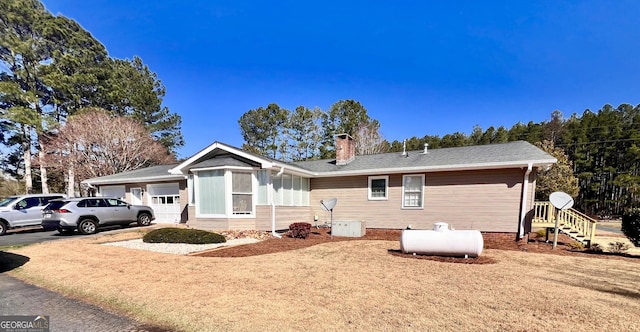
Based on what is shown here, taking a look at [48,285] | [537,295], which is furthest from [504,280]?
[48,285]

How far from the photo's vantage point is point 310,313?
3.65 metres

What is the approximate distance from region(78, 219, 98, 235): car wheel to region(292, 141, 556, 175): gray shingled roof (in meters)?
10.9

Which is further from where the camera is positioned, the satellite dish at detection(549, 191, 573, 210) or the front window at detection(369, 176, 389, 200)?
the front window at detection(369, 176, 389, 200)

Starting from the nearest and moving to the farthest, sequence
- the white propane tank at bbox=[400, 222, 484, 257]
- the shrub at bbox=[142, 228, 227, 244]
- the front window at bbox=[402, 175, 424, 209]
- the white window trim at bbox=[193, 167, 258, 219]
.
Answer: the white propane tank at bbox=[400, 222, 484, 257] < the shrub at bbox=[142, 228, 227, 244] < the white window trim at bbox=[193, 167, 258, 219] < the front window at bbox=[402, 175, 424, 209]

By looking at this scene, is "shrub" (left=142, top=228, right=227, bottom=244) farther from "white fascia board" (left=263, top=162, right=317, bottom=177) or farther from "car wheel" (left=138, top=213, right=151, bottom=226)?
"car wheel" (left=138, top=213, right=151, bottom=226)

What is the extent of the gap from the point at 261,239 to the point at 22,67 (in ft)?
95.0

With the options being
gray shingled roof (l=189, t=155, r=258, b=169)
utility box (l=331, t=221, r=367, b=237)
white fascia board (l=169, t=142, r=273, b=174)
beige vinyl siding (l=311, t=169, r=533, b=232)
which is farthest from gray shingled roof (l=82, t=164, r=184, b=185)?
beige vinyl siding (l=311, t=169, r=533, b=232)

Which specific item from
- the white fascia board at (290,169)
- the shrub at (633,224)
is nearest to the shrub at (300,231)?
the white fascia board at (290,169)

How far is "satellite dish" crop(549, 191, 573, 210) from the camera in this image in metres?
8.75

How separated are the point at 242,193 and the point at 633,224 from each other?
565 inches

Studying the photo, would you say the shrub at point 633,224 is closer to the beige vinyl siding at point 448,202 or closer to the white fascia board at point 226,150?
the beige vinyl siding at point 448,202

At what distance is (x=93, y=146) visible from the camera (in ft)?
69.0

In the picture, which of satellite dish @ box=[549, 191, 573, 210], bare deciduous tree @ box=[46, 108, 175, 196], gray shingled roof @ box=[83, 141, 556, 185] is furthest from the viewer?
bare deciduous tree @ box=[46, 108, 175, 196]

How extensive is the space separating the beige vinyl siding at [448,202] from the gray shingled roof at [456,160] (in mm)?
518
